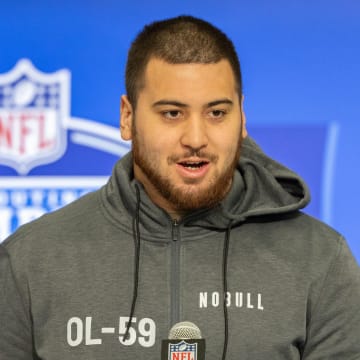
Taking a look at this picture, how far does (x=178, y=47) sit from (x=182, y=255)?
356mm

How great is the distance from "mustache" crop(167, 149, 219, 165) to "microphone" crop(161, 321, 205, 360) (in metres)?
0.27

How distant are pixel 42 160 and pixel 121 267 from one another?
3.42 ft

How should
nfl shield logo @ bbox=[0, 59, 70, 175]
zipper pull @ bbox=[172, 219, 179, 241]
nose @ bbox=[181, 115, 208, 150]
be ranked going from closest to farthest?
nose @ bbox=[181, 115, 208, 150] < zipper pull @ bbox=[172, 219, 179, 241] < nfl shield logo @ bbox=[0, 59, 70, 175]

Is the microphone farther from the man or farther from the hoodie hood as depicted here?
the hoodie hood

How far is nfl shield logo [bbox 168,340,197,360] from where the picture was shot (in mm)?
1396

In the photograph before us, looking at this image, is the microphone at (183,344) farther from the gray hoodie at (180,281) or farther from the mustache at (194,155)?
the mustache at (194,155)

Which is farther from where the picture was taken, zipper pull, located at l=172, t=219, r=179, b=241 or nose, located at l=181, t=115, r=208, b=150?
zipper pull, located at l=172, t=219, r=179, b=241

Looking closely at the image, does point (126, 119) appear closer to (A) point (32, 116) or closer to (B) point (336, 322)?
(B) point (336, 322)

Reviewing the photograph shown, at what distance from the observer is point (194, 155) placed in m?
1.40

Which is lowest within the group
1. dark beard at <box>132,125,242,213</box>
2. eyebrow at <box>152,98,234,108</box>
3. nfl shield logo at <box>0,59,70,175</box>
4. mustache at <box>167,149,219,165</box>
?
dark beard at <box>132,125,242,213</box>

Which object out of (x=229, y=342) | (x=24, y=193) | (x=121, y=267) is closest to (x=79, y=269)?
(x=121, y=267)

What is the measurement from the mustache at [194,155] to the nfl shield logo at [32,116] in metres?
1.08

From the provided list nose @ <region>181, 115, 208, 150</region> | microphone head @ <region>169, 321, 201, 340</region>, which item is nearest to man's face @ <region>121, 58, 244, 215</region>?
nose @ <region>181, 115, 208, 150</region>

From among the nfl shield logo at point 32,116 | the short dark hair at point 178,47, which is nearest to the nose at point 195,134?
the short dark hair at point 178,47
